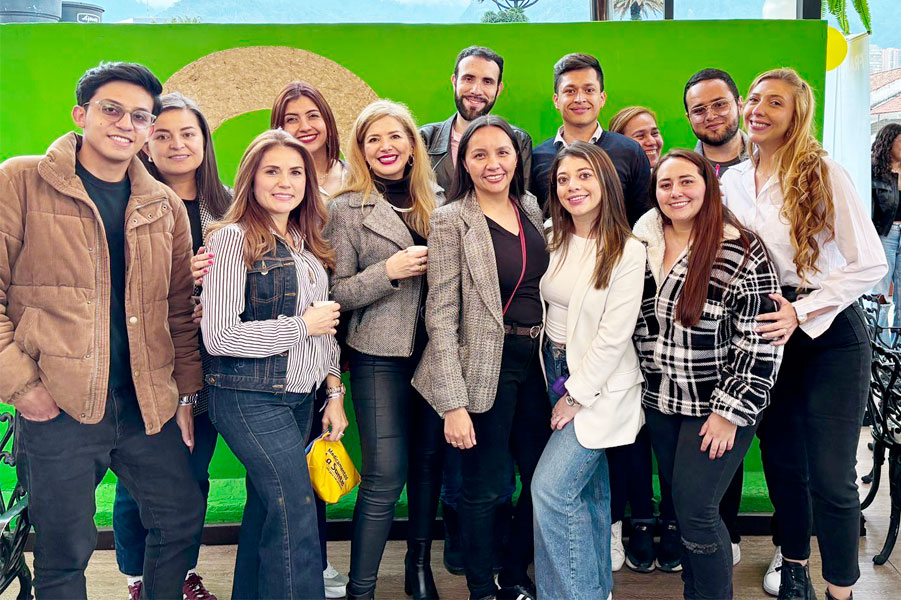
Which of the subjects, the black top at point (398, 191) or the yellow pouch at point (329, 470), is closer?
the yellow pouch at point (329, 470)

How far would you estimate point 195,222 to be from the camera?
2492 millimetres

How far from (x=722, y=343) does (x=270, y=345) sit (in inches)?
55.8

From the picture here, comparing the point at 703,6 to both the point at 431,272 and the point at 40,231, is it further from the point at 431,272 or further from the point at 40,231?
the point at 40,231

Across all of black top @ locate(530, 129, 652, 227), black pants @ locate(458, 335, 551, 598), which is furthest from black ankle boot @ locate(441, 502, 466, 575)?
black top @ locate(530, 129, 652, 227)

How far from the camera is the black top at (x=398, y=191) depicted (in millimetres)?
2482

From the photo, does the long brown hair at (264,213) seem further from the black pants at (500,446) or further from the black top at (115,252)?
the black pants at (500,446)

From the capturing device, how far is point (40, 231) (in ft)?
6.31

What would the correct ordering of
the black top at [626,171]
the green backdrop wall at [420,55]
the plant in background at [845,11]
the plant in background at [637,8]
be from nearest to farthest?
1. the black top at [626,171]
2. the green backdrop wall at [420,55]
3. the plant in background at [637,8]
4. the plant in background at [845,11]

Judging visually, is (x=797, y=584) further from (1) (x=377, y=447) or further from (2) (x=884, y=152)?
(2) (x=884, y=152)

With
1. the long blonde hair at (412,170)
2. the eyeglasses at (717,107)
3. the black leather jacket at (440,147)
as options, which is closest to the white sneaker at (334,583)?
the long blonde hair at (412,170)

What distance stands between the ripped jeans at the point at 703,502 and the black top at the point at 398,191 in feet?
3.59

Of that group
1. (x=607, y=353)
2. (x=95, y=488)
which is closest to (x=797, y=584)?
(x=607, y=353)

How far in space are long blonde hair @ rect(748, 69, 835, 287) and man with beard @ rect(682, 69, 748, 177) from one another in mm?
659

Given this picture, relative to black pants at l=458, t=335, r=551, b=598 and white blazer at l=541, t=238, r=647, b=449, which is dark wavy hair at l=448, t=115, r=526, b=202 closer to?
white blazer at l=541, t=238, r=647, b=449
